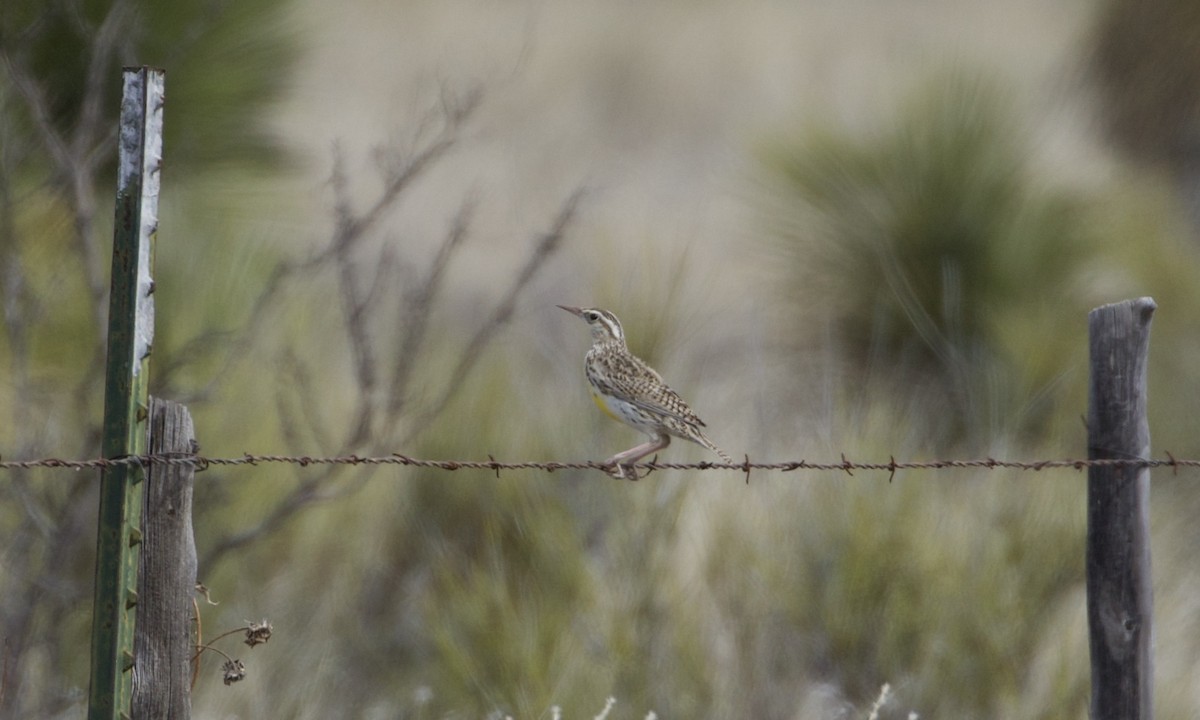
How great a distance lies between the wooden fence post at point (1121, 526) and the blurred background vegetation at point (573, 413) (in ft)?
12.0

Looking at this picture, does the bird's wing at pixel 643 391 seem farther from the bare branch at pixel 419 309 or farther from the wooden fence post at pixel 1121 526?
the bare branch at pixel 419 309

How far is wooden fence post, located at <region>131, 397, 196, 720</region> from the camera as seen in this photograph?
140 inches

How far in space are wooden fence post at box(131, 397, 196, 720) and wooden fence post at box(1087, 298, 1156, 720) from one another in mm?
2080

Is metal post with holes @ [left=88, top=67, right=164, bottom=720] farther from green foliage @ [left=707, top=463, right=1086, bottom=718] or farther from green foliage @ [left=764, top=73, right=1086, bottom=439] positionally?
green foliage @ [left=764, top=73, right=1086, bottom=439]

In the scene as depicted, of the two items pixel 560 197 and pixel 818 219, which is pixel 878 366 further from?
pixel 560 197

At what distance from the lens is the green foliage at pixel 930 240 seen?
1060 centimetres

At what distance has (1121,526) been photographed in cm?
393

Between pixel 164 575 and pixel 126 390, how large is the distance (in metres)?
0.42

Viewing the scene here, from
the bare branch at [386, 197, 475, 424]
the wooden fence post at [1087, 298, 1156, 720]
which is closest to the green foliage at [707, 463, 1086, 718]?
the bare branch at [386, 197, 475, 424]

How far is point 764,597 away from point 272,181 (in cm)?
344

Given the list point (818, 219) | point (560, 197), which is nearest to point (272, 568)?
point (818, 219)

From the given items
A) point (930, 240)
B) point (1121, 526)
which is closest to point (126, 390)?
point (1121, 526)

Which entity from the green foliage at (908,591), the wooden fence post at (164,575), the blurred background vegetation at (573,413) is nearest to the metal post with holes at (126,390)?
the wooden fence post at (164,575)

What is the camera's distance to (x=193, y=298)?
8.32m
